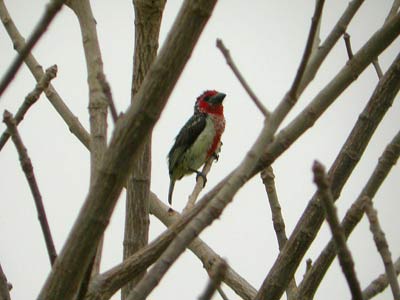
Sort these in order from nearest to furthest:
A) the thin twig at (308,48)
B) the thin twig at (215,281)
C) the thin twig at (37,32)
→ 1. the thin twig at (215,281)
2. the thin twig at (37,32)
3. the thin twig at (308,48)

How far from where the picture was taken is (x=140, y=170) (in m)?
3.28

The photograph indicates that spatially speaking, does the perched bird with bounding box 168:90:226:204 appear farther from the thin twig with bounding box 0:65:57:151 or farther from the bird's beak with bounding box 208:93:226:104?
the thin twig with bounding box 0:65:57:151

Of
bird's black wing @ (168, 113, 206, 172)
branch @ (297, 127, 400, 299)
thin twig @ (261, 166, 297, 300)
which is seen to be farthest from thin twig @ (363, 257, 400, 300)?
bird's black wing @ (168, 113, 206, 172)

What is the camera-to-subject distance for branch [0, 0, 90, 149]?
344 cm

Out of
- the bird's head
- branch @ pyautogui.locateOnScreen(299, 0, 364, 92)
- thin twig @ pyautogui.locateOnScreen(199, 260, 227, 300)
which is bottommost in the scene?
thin twig @ pyautogui.locateOnScreen(199, 260, 227, 300)

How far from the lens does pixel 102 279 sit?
223 cm

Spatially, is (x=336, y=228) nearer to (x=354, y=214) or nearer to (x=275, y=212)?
(x=354, y=214)

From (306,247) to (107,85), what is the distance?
1.03m

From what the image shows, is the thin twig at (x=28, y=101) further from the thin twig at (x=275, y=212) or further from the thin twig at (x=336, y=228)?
the thin twig at (x=275, y=212)

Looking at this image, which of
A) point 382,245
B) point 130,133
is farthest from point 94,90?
point 382,245

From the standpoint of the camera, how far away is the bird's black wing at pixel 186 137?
7.74 metres

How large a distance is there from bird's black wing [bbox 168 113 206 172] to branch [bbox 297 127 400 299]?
17.7 feet

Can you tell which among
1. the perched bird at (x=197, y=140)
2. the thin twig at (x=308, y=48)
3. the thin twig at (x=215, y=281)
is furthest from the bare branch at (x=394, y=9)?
the perched bird at (x=197, y=140)

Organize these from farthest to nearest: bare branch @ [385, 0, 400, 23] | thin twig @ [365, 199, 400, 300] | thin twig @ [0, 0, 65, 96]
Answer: bare branch @ [385, 0, 400, 23]
thin twig @ [365, 199, 400, 300]
thin twig @ [0, 0, 65, 96]
